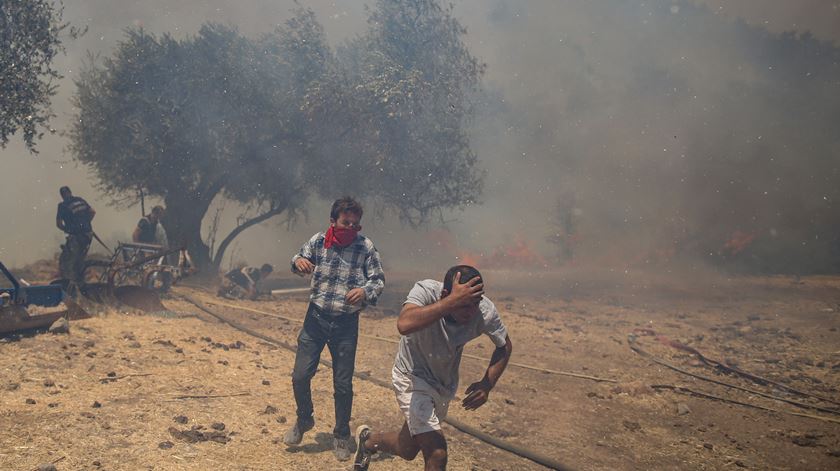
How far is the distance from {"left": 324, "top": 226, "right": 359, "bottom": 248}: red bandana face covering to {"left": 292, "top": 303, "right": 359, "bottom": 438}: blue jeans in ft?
2.11

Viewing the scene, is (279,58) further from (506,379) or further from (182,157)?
(506,379)

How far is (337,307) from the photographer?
520 cm

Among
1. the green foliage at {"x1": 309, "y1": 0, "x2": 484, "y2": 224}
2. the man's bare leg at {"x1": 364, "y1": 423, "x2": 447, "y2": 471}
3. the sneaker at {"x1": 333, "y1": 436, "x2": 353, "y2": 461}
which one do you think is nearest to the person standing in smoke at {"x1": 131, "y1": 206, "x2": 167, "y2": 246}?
the green foliage at {"x1": 309, "y1": 0, "x2": 484, "y2": 224}

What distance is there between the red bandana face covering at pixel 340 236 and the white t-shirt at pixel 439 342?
1.48 meters

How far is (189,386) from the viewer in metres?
6.87

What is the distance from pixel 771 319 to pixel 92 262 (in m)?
16.2

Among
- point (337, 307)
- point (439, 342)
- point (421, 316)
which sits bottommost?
point (439, 342)

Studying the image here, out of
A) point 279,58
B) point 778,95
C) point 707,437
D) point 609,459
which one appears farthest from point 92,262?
point 778,95

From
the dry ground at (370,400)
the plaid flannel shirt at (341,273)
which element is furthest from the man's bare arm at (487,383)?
the dry ground at (370,400)

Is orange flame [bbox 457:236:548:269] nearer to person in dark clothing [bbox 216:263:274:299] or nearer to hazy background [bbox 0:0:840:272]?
hazy background [bbox 0:0:840:272]

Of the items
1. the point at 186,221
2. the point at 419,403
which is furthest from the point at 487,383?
the point at 186,221

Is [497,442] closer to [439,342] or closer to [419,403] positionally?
[419,403]

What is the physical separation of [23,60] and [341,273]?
11.1m

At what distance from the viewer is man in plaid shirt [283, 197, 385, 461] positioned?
206 inches
